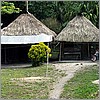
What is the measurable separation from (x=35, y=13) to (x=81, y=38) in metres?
8.32

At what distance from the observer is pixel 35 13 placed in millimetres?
Result: 27531

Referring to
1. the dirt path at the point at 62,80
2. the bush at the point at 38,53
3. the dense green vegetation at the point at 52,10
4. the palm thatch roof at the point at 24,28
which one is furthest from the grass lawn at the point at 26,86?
the dense green vegetation at the point at 52,10

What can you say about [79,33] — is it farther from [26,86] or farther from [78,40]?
[26,86]

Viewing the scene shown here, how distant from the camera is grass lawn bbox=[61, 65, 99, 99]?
9.48m

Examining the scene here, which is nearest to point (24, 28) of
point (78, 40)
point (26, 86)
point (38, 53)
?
point (38, 53)

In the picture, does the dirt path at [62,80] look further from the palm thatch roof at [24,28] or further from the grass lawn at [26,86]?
the palm thatch roof at [24,28]

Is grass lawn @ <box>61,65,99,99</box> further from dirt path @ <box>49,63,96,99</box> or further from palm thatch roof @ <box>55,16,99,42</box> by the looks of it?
palm thatch roof @ <box>55,16,99,42</box>

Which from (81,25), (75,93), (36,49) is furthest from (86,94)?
(81,25)

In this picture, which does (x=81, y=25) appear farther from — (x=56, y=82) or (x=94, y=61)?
(x=56, y=82)

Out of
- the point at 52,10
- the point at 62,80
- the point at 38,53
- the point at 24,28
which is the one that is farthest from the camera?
the point at 52,10

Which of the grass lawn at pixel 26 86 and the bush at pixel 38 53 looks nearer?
the grass lawn at pixel 26 86

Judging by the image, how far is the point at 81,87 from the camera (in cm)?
1073

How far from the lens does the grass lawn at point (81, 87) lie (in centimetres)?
948

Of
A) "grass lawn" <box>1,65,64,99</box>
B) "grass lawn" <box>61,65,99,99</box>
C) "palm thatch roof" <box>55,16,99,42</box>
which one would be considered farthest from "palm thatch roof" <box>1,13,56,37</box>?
"grass lawn" <box>61,65,99,99</box>
